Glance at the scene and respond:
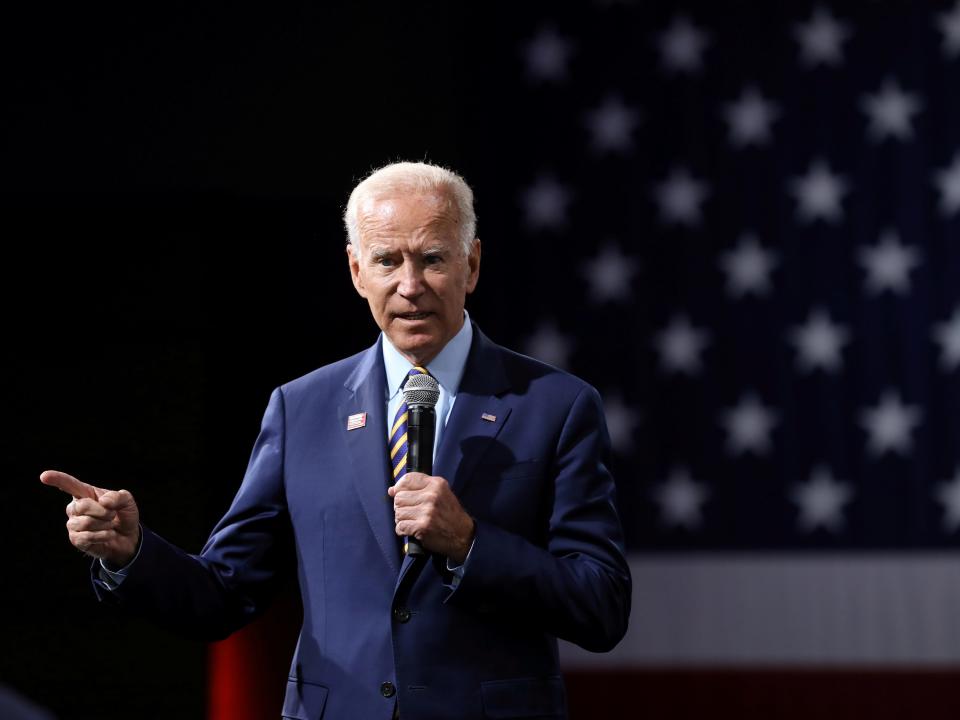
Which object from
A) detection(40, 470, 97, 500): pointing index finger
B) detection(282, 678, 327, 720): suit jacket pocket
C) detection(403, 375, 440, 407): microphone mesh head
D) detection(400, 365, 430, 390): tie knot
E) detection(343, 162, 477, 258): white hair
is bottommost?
detection(282, 678, 327, 720): suit jacket pocket

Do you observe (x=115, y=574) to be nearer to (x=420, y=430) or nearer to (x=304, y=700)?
(x=304, y=700)

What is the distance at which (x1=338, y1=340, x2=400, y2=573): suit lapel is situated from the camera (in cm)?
173

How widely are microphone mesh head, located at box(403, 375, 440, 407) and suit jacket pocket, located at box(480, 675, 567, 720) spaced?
39 centimetres

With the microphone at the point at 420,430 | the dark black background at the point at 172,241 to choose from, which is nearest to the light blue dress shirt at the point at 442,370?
the microphone at the point at 420,430

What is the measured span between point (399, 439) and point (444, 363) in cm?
14

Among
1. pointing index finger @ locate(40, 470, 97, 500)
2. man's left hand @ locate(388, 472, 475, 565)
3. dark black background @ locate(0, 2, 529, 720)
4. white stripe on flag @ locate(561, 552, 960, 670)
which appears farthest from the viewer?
white stripe on flag @ locate(561, 552, 960, 670)

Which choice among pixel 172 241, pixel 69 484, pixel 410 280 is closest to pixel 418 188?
pixel 410 280

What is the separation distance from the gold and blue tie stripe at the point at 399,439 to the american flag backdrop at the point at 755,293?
7.49 feet

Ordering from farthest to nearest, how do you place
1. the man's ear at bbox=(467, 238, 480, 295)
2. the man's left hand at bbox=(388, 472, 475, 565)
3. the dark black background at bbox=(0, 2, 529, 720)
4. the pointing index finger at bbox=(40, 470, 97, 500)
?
the dark black background at bbox=(0, 2, 529, 720)
the man's ear at bbox=(467, 238, 480, 295)
the pointing index finger at bbox=(40, 470, 97, 500)
the man's left hand at bbox=(388, 472, 475, 565)

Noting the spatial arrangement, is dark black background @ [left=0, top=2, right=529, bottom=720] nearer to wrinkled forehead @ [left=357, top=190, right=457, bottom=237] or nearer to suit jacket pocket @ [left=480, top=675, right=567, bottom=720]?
wrinkled forehead @ [left=357, top=190, right=457, bottom=237]

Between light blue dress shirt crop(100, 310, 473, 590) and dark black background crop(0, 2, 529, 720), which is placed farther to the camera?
dark black background crop(0, 2, 529, 720)

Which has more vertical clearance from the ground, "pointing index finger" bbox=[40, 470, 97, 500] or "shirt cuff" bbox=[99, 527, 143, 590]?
"pointing index finger" bbox=[40, 470, 97, 500]

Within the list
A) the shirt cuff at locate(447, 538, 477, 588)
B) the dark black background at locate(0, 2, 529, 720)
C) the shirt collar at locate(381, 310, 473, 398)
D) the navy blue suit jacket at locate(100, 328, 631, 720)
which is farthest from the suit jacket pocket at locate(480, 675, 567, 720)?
the dark black background at locate(0, 2, 529, 720)

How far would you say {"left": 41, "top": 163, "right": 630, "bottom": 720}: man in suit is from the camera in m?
1.67
